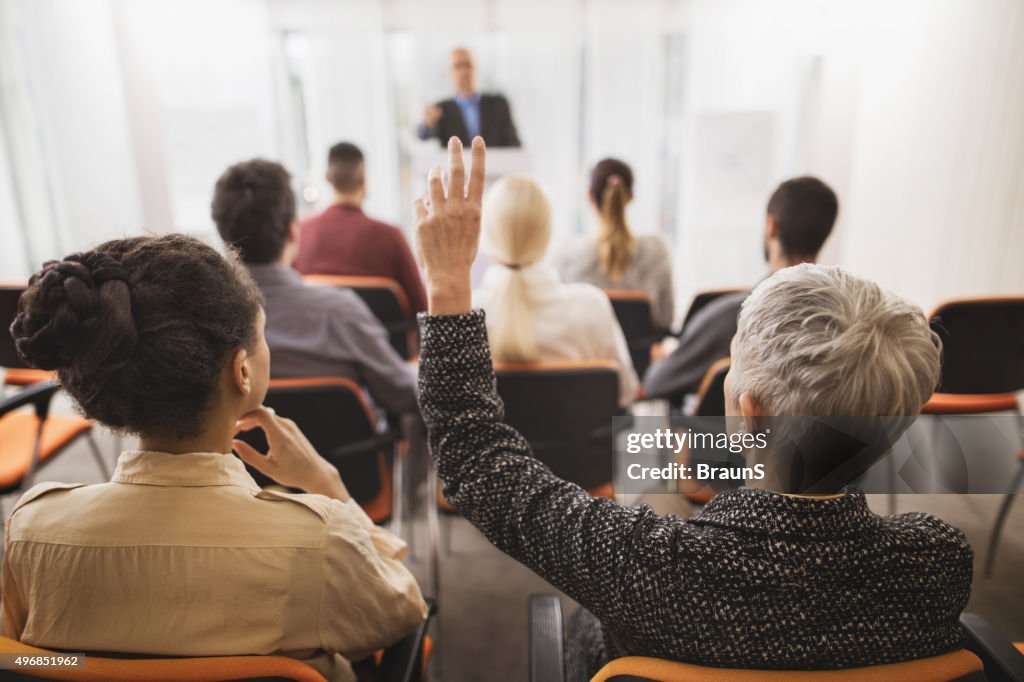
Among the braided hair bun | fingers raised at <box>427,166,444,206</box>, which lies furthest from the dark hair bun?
fingers raised at <box>427,166,444,206</box>

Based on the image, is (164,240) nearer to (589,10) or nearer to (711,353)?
(711,353)

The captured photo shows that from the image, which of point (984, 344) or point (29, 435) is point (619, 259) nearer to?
point (984, 344)

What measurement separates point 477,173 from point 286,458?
53 centimetres

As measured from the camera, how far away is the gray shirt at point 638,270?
104 inches

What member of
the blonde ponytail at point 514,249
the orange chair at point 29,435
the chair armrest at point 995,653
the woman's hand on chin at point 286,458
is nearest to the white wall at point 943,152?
the blonde ponytail at point 514,249

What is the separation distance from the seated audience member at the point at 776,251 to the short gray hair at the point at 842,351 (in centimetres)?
106

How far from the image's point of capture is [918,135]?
3678 mm

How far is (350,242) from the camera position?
264cm

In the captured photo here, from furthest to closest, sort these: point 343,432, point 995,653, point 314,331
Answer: point 314,331 → point 343,432 → point 995,653

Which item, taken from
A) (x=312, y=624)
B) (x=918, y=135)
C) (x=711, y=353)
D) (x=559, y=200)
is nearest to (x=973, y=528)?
(x=312, y=624)

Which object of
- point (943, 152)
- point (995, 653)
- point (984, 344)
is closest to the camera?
point (995, 653)

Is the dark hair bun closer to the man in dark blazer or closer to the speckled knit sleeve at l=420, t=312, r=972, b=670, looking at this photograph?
the speckled knit sleeve at l=420, t=312, r=972, b=670

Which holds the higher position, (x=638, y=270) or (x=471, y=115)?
(x=471, y=115)
